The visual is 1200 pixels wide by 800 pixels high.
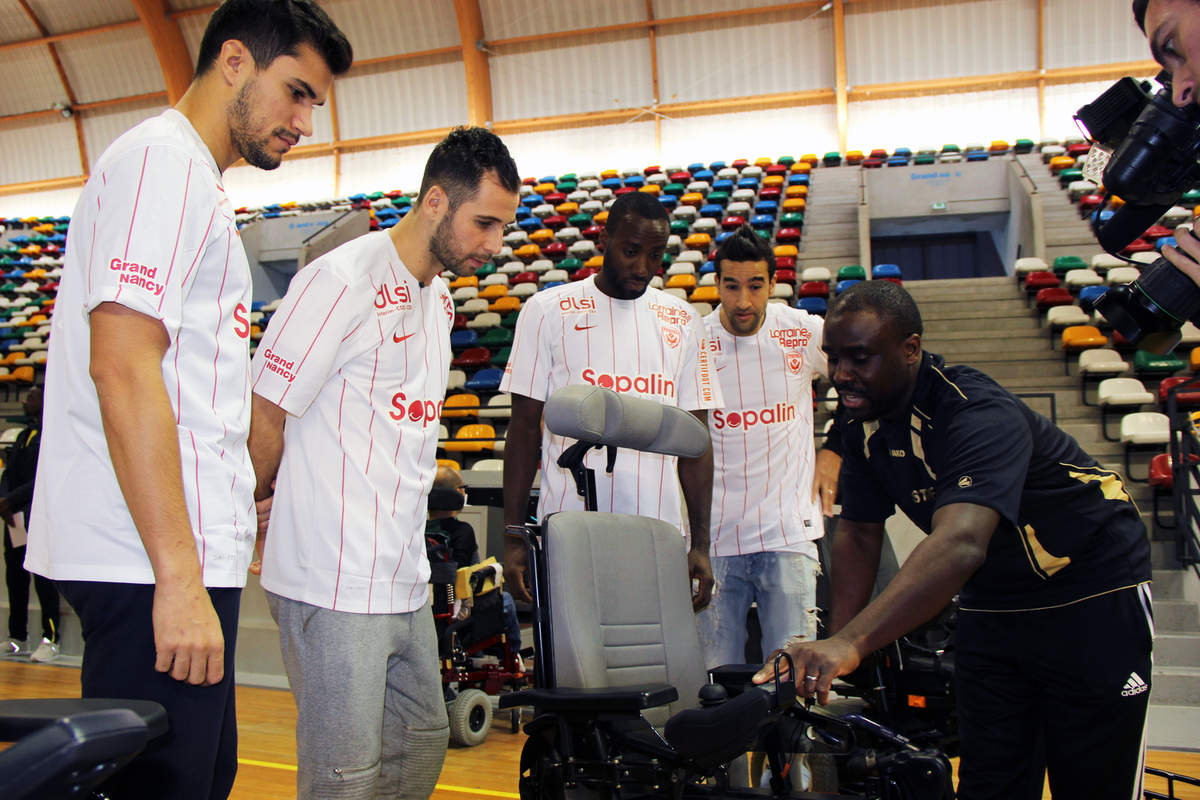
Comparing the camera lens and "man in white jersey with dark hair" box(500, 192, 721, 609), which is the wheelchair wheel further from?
the camera lens

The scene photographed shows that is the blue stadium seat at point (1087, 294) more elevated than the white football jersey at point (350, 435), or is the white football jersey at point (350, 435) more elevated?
the blue stadium seat at point (1087, 294)

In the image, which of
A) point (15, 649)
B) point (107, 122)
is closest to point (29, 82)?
point (107, 122)

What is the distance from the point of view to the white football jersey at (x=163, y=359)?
111cm

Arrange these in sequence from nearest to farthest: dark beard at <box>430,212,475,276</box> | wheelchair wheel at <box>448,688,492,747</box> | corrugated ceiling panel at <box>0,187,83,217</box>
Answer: dark beard at <box>430,212,475,276</box>, wheelchair wheel at <box>448,688,492,747</box>, corrugated ceiling panel at <box>0,187,83,217</box>

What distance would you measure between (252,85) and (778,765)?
56.6 inches

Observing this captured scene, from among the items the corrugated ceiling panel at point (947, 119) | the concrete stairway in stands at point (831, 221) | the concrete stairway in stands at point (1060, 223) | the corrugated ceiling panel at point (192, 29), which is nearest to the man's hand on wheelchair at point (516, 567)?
the concrete stairway in stands at point (831, 221)

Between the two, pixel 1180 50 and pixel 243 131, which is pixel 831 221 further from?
pixel 243 131

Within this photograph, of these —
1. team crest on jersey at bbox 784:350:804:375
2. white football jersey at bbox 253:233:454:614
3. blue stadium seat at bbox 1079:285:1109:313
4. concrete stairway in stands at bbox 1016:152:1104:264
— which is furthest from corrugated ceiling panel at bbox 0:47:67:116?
white football jersey at bbox 253:233:454:614

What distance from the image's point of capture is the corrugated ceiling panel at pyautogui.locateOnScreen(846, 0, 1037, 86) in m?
13.3

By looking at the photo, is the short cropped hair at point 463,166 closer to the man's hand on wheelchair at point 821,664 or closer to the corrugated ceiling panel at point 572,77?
the man's hand on wheelchair at point 821,664

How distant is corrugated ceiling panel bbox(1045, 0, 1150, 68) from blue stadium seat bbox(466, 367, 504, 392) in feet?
33.9

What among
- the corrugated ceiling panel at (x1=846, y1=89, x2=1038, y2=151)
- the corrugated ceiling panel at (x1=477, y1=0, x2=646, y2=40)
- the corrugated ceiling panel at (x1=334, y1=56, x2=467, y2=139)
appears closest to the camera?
the corrugated ceiling panel at (x1=846, y1=89, x2=1038, y2=151)

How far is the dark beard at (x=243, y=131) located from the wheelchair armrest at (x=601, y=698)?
1013 mm

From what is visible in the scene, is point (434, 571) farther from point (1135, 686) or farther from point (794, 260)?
point (794, 260)
